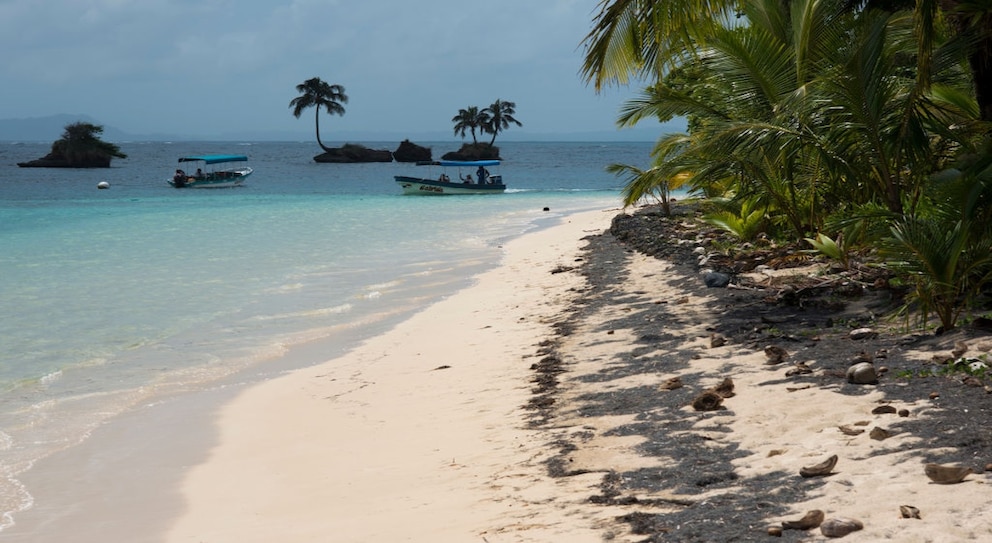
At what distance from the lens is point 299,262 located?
69.0ft

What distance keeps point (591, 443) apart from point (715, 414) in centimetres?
85

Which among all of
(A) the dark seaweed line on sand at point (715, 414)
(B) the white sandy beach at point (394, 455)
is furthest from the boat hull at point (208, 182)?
(A) the dark seaweed line on sand at point (715, 414)

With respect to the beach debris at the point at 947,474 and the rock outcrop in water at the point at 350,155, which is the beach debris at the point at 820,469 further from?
the rock outcrop in water at the point at 350,155

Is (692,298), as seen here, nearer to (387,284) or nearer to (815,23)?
(815,23)

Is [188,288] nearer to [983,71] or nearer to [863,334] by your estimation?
[863,334]

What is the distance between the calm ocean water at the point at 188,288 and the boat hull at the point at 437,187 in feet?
17.2

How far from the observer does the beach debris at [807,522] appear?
393 centimetres

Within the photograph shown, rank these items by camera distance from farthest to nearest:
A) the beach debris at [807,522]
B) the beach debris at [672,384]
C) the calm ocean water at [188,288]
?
the calm ocean water at [188,288] < the beach debris at [672,384] < the beach debris at [807,522]

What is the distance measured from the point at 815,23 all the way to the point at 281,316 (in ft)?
27.3

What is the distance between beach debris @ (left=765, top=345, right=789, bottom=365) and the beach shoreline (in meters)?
0.10

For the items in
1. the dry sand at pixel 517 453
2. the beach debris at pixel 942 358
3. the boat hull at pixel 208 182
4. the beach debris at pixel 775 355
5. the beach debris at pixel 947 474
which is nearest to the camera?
the beach debris at pixel 947 474

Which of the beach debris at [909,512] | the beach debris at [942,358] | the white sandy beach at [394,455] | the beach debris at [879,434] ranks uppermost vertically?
the beach debris at [942,358]

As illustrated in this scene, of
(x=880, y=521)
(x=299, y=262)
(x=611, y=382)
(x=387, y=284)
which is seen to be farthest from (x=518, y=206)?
(x=880, y=521)

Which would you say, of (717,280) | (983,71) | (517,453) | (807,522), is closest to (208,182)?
(717,280)
